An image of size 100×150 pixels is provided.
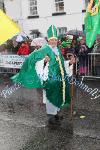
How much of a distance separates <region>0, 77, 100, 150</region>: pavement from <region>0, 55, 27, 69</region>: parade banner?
324 cm

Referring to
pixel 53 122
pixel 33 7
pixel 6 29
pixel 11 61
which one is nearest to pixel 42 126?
pixel 53 122

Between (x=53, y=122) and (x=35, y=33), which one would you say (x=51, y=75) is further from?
(x=35, y=33)

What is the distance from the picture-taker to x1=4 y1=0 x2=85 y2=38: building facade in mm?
27500

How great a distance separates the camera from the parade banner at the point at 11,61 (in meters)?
14.9

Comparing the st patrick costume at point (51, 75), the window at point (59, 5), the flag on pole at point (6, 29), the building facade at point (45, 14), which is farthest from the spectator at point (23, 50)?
the window at point (59, 5)

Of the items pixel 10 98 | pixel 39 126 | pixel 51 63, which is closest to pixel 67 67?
pixel 51 63

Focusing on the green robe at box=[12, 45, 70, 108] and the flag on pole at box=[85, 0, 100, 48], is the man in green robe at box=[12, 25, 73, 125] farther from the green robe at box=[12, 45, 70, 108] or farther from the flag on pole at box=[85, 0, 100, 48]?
the flag on pole at box=[85, 0, 100, 48]

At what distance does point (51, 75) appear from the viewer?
888 cm

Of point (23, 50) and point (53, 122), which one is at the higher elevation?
point (23, 50)

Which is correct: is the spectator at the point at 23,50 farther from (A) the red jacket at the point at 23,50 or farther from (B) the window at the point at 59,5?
(B) the window at the point at 59,5

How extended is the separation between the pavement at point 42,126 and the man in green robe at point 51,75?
396mm

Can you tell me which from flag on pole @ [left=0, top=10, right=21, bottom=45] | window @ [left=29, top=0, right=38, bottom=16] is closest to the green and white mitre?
flag on pole @ [left=0, top=10, right=21, bottom=45]

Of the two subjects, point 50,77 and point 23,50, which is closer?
point 50,77

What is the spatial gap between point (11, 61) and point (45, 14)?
47.2 ft
